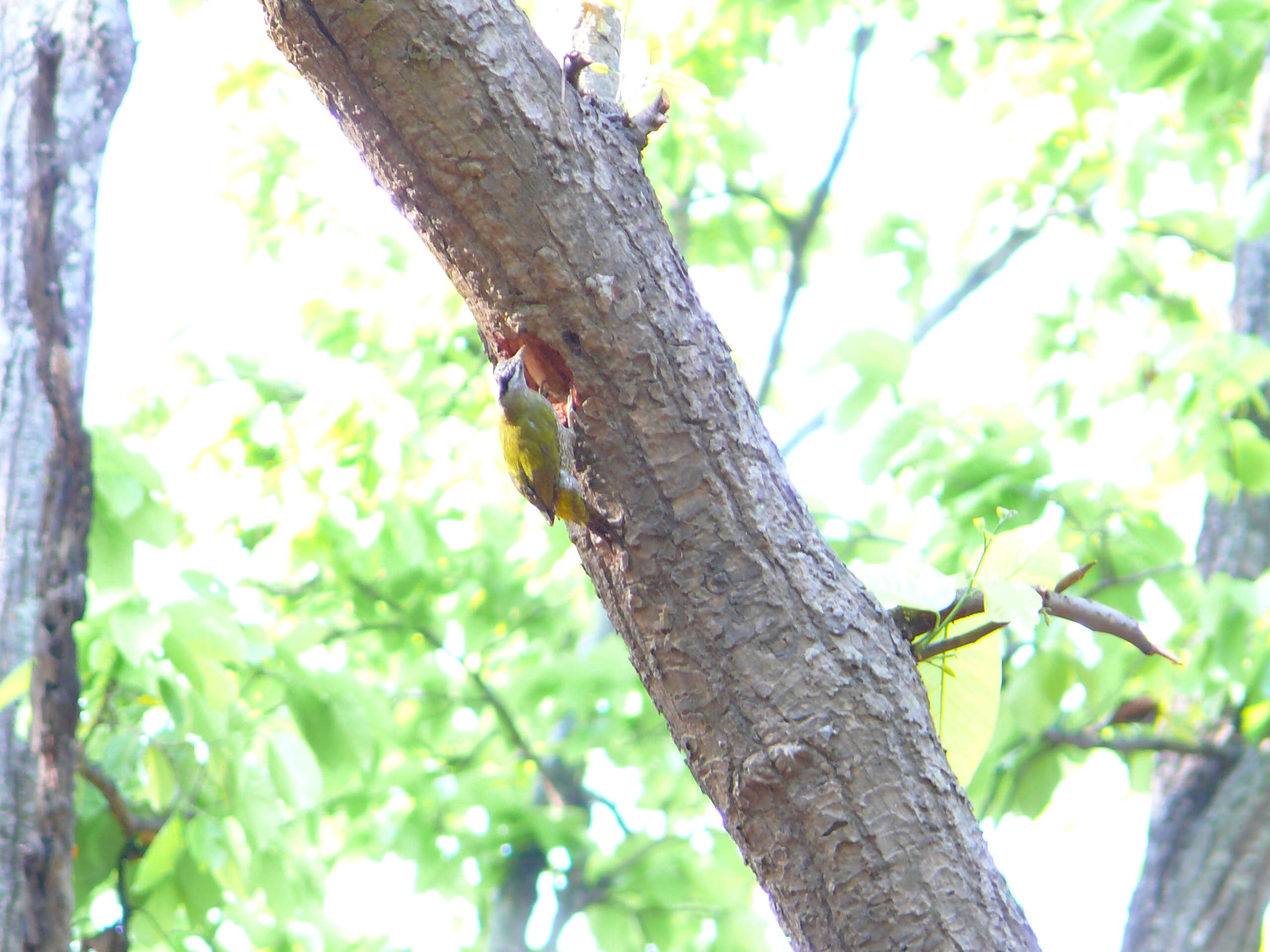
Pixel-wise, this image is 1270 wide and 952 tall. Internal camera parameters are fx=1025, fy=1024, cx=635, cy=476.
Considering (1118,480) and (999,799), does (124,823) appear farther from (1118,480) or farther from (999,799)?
(1118,480)

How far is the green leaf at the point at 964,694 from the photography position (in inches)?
48.1

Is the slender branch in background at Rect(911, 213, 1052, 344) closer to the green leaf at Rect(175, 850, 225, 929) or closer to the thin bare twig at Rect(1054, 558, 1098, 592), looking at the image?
the green leaf at Rect(175, 850, 225, 929)

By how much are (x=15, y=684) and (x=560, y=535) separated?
2431 millimetres

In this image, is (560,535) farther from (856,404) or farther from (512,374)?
(512,374)

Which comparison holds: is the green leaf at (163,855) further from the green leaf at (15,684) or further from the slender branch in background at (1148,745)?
the slender branch in background at (1148,745)

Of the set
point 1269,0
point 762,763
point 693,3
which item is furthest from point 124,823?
point 693,3

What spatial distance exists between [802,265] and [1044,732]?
3.39 metres

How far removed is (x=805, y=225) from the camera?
18.7ft

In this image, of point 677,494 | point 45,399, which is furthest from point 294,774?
point 677,494

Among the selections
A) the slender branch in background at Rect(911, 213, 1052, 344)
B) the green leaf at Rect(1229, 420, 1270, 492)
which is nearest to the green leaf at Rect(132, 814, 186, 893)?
the green leaf at Rect(1229, 420, 1270, 492)

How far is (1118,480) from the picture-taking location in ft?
10.0

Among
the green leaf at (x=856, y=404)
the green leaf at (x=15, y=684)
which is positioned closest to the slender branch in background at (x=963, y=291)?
the green leaf at (x=856, y=404)

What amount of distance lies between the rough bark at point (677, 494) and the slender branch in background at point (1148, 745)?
7.09 ft

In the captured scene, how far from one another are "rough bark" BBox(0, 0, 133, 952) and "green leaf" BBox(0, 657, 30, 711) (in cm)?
2
